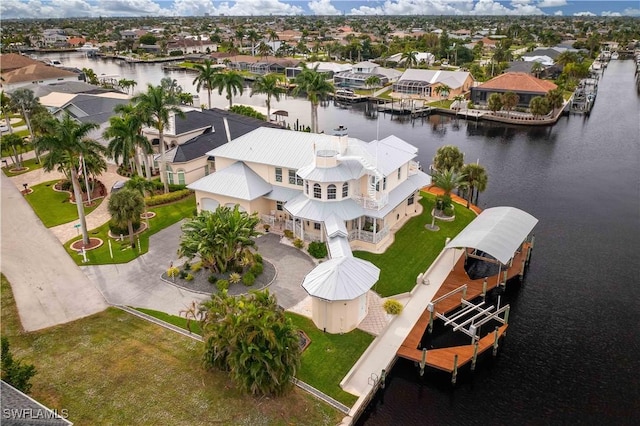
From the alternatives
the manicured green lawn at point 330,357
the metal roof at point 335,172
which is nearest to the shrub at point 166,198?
the metal roof at point 335,172

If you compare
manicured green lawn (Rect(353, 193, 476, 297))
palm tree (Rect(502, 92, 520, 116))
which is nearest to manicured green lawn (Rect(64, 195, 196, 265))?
manicured green lawn (Rect(353, 193, 476, 297))

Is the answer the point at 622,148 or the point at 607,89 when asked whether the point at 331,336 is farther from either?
the point at 607,89

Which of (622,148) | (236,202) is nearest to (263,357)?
(236,202)

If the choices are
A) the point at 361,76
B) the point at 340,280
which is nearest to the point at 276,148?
the point at 340,280

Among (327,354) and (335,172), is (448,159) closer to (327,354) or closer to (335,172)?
(335,172)

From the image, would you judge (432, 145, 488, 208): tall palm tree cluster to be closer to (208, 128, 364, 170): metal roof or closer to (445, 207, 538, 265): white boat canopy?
(445, 207, 538, 265): white boat canopy

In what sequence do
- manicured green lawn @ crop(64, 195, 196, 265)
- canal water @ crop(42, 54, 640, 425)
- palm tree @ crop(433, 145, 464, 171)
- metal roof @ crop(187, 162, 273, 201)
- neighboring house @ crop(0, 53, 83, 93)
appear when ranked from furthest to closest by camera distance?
neighboring house @ crop(0, 53, 83, 93)
palm tree @ crop(433, 145, 464, 171)
metal roof @ crop(187, 162, 273, 201)
manicured green lawn @ crop(64, 195, 196, 265)
canal water @ crop(42, 54, 640, 425)

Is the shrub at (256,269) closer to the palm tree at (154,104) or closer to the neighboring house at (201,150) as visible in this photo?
the neighboring house at (201,150)

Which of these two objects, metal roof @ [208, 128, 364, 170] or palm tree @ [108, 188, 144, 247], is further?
metal roof @ [208, 128, 364, 170]
